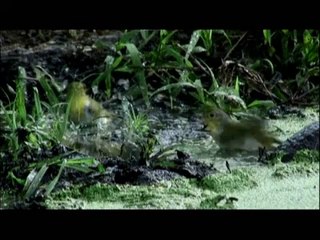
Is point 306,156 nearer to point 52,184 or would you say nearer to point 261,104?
point 261,104

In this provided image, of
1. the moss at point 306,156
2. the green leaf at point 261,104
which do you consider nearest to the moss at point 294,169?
the moss at point 306,156

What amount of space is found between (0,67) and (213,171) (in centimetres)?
103

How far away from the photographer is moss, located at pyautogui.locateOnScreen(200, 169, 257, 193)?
5.39 ft

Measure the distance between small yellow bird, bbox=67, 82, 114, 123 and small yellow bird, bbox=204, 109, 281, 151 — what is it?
286mm

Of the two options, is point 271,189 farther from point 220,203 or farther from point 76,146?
point 76,146

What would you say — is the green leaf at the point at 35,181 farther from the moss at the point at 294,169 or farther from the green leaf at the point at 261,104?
the green leaf at the point at 261,104

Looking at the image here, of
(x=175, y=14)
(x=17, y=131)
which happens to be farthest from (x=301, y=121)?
(x=175, y=14)

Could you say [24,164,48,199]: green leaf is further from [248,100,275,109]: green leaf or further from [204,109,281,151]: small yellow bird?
[248,100,275,109]: green leaf

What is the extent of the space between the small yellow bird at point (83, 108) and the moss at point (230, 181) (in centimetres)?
46

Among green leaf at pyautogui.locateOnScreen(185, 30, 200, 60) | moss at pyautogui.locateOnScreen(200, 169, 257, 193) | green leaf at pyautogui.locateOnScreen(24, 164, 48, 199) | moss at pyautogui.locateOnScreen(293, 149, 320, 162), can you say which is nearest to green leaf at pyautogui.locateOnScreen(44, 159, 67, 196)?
green leaf at pyautogui.locateOnScreen(24, 164, 48, 199)

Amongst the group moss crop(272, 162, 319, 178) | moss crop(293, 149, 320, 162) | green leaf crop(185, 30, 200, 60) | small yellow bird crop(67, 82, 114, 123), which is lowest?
moss crop(272, 162, 319, 178)

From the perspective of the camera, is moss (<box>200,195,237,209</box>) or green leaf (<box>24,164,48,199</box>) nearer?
moss (<box>200,195,237,209</box>)

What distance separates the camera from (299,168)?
173cm

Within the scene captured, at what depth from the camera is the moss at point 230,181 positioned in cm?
164
